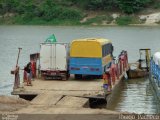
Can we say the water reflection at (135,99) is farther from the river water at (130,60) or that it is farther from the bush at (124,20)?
the bush at (124,20)

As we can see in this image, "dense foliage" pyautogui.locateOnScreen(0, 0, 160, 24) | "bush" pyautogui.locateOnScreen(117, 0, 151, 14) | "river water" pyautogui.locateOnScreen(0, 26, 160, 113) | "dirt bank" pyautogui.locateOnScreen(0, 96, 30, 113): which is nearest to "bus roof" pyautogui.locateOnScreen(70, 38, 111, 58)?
"river water" pyautogui.locateOnScreen(0, 26, 160, 113)

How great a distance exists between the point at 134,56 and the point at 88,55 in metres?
22.3

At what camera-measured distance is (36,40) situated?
64875mm

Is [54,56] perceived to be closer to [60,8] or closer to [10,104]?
[10,104]

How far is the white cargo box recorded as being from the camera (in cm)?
2497

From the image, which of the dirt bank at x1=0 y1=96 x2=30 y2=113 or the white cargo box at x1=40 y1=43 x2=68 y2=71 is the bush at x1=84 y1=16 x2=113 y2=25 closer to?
the white cargo box at x1=40 y1=43 x2=68 y2=71

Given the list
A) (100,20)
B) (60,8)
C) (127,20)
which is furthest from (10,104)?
(60,8)

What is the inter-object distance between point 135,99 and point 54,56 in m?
4.42

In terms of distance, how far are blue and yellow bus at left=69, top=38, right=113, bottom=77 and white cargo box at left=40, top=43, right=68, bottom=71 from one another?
1.07ft

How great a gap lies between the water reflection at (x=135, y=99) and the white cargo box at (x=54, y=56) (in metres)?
2.97

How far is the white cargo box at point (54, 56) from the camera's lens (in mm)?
24969

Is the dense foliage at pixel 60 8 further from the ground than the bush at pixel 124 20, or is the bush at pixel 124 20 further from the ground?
the dense foliage at pixel 60 8

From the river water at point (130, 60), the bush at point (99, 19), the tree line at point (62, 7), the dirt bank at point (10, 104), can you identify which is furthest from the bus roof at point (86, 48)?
the tree line at point (62, 7)

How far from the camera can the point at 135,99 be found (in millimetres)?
25750
